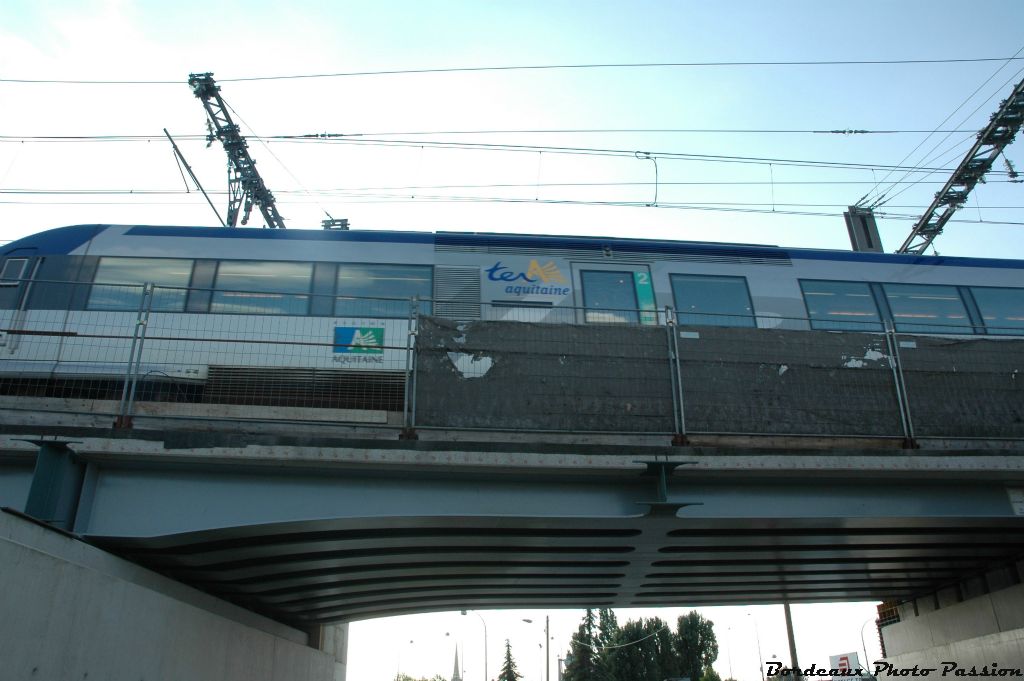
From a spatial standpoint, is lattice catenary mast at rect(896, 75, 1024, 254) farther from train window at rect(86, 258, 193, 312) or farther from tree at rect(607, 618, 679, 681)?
tree at rect(607, 618, 679, 681)

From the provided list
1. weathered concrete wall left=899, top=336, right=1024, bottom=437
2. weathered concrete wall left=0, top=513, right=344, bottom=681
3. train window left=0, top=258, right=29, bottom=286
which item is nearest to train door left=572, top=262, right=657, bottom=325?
weathered concrete wall left=899, top=336, right=1024, bottom=437

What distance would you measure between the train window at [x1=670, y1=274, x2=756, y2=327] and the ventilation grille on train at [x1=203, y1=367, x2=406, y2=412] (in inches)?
262

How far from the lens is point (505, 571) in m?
11.8

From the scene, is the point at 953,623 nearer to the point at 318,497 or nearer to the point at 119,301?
the point at 318,497

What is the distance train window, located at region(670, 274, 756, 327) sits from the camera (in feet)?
48.1

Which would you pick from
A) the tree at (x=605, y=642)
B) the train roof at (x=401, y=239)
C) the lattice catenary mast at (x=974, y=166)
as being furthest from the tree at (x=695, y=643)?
the train roof at (x=401, y=239)

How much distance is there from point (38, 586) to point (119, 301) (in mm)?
8329

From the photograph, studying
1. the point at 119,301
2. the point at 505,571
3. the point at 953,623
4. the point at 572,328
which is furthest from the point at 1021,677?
the point at 119,301

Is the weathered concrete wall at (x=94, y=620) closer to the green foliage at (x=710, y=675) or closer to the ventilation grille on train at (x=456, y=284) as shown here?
the ventilation grille on train at (x=456, y=284)

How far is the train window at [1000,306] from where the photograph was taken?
1565 cm

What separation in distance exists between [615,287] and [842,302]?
4.55 m

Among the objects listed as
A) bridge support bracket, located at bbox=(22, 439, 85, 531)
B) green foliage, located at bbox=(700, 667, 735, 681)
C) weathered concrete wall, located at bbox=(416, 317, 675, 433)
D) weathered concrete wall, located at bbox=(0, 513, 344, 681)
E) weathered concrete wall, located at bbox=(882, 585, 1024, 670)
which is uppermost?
green foliage, located at bbox=(700, 667, 735, 681)

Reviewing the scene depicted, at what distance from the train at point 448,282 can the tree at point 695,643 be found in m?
62.2

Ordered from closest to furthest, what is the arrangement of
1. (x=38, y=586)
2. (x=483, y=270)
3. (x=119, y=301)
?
(x=38, y=586) → (x=119, y=301) → (x=483, y=270)
